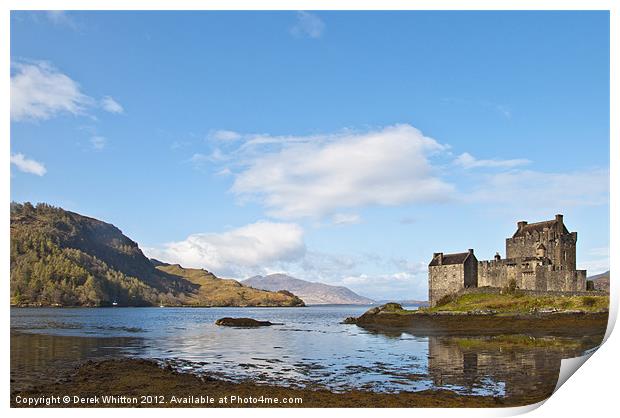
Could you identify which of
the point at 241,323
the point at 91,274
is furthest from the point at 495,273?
the point at 91,274

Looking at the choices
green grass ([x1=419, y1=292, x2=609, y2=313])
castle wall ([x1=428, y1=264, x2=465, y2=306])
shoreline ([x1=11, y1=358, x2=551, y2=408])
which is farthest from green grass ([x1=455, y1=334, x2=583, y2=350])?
castle wall ([x1=428, y1=264, x2=465, y2=306])

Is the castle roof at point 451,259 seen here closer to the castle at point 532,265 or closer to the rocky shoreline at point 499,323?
the castle at point 532,265

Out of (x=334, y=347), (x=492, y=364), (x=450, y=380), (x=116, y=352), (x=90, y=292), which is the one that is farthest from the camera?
(x=90, y=292)

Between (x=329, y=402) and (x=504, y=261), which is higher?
(x=504, y=261)

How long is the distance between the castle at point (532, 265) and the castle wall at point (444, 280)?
3.2 inches

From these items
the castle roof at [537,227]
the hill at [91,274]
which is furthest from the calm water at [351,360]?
Answer: the hill at [91,274]

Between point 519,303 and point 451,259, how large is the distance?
34.7 feet

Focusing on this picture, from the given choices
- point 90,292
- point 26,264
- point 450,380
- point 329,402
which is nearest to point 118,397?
point 329,402

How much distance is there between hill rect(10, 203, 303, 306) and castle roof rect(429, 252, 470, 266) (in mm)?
47131

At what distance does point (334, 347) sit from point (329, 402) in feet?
45.3

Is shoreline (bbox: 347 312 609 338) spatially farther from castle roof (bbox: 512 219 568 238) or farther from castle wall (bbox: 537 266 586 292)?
castle roof (bbox: 512 219 568 238)
